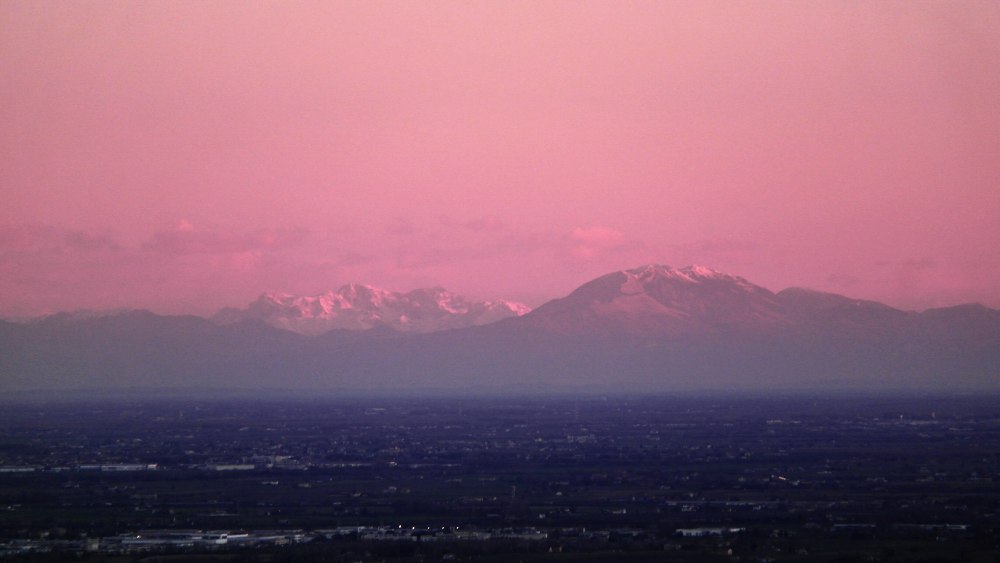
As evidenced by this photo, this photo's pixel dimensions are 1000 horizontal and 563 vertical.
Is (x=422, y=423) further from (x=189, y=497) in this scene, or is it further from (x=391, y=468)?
(x=189, y=497)

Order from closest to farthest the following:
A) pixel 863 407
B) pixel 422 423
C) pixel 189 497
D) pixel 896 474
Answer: pixel 189 497 < pixel 896 474 < pixel 422 423 < pixel 863 407

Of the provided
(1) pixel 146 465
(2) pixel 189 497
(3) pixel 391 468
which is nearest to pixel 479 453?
(3) pixel 391 468

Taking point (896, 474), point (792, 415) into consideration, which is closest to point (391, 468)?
point (896, 474)

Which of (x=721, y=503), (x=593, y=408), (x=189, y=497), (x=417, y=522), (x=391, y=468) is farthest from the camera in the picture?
(x=593, y=408)

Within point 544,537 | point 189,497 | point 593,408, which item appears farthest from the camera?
point 593,408

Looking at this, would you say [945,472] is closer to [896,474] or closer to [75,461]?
[896,474]

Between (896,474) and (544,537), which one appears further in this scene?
(896,474)
